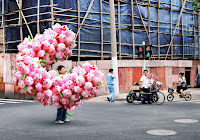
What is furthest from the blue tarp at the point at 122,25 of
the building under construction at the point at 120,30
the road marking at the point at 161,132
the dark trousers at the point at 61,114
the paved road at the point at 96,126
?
the road marking at the point at 161,132

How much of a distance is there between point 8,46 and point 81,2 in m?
5.77

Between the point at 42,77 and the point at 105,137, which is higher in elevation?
the point at 42,77

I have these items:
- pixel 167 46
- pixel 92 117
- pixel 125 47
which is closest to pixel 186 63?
pixel 167 46

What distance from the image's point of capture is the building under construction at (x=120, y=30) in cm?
2092

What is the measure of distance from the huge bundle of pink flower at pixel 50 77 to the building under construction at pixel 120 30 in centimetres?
1066

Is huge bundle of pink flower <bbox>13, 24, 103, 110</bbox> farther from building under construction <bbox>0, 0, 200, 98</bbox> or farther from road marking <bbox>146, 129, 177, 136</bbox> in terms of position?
building under construction <bbox>0, 0, 200, 98</bbox>

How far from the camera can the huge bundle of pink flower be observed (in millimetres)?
8641

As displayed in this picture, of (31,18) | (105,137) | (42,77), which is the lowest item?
(105,137)

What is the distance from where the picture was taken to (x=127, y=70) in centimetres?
2256

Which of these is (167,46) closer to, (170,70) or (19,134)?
(170,70)

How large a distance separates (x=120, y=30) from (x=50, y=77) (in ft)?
49.5

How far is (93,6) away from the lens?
72.6 feet

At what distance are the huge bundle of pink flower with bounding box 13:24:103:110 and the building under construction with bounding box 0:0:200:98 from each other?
35.0 feet

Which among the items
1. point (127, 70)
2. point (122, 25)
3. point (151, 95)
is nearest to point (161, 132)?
point (151, 95)
